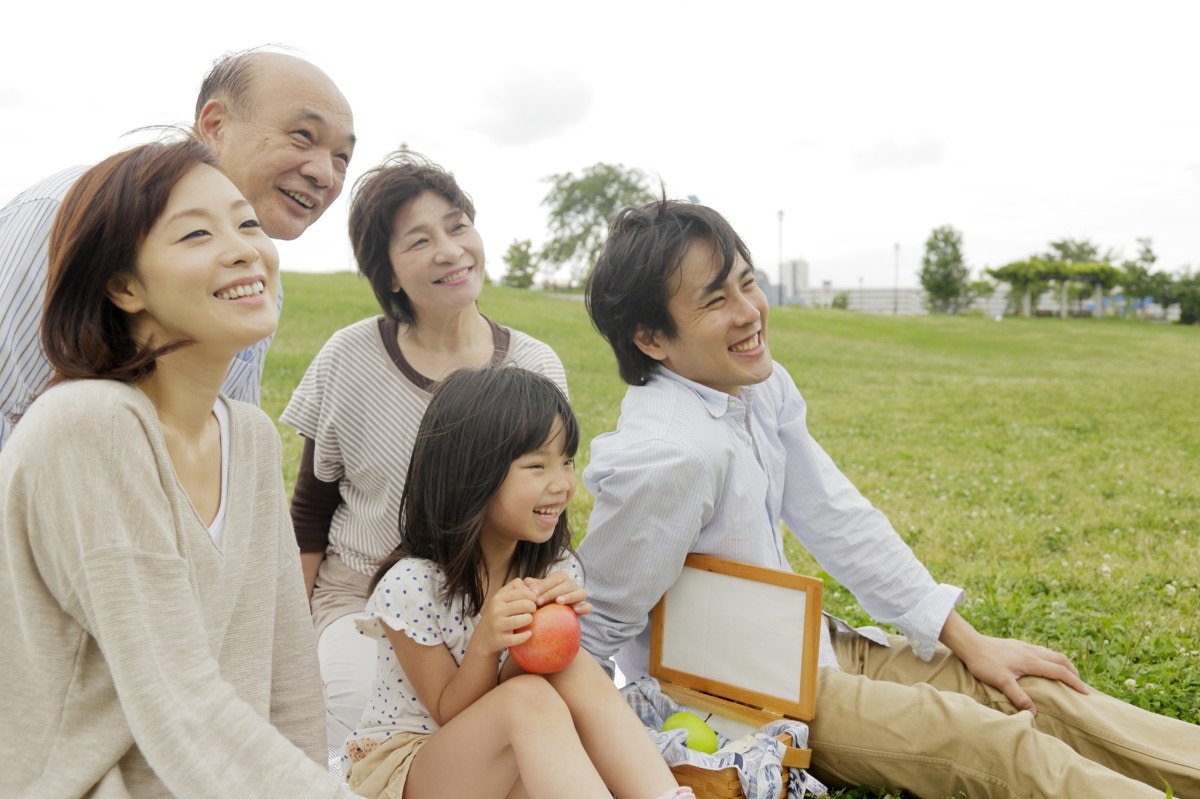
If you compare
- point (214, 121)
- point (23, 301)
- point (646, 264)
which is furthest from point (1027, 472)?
point (23, 301)

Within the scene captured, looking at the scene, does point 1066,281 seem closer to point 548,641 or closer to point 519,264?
point 519,264

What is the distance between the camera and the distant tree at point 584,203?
185 ft

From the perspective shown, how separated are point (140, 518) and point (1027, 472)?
8.13 meters

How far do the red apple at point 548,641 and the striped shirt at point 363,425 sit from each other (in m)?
1.19

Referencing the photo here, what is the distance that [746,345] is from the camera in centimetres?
300

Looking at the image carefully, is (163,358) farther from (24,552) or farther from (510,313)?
(510,313)

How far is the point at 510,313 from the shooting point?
87.6 ft

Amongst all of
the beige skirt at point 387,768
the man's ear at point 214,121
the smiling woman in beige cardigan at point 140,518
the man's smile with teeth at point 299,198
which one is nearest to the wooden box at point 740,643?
the beige skirt at point 387,768

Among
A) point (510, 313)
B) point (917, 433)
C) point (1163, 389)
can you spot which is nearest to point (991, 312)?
point (510, 313)

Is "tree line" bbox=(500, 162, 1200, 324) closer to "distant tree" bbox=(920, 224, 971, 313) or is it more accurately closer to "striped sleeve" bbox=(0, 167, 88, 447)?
"distant tree" bbox=(920, 224, 971, 313)

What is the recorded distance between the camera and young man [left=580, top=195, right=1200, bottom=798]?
8.69 feet

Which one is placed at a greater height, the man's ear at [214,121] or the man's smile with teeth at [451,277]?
the man's ear at [214,121]

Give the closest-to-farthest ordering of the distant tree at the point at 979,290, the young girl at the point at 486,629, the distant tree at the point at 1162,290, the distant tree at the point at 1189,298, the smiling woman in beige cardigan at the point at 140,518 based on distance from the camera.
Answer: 1. the smiling woman in beige cardigan at the point at 140,518
2. the young girl at the point at 486,629
3. the distant tree at the point at 1189,298
4. the distant tree at the point at 1162,290
5. the distant tree at the point at 979,290

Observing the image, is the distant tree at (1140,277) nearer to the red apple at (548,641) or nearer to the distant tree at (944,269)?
the distant tree at (944,269)
